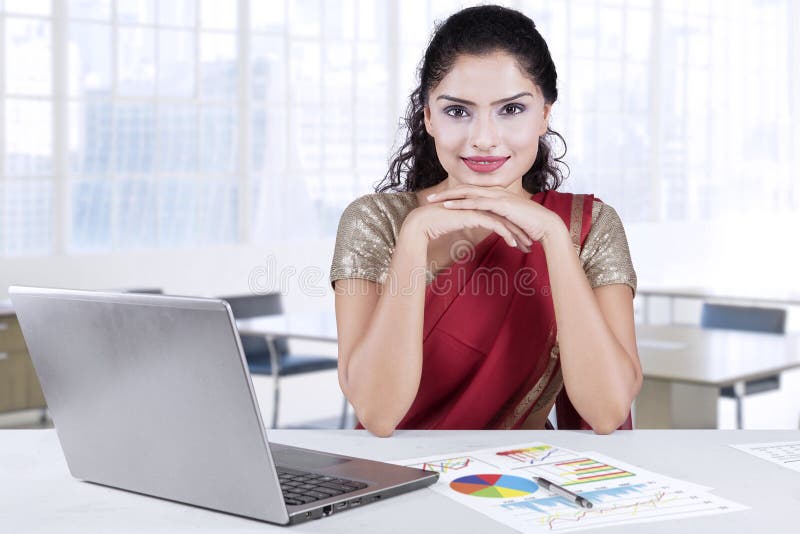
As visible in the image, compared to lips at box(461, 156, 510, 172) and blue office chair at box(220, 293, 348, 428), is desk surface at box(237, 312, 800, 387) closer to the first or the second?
blue office chair at box(220, 293, 348, 428)

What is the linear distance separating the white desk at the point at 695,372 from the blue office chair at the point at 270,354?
67.8 inches

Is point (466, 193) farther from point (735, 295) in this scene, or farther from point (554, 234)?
point (735, 295)

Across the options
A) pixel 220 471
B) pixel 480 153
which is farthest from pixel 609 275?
pixel 220 471

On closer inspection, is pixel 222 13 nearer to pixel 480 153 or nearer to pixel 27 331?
pixel 480 153

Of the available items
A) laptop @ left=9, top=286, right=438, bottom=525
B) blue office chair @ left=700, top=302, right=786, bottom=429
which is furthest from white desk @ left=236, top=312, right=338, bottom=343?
laptop @ left=9, top=286, right=438, bottom=525

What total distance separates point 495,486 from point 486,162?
72 centimetres

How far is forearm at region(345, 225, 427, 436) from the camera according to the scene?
1.75 m

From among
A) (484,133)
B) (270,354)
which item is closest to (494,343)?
(484,133)

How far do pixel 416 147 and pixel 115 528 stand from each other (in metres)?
1.21

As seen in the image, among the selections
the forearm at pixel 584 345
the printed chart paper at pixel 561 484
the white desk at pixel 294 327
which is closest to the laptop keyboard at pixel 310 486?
the printed chart paper at pixel 561 484

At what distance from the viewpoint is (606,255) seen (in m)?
1.92

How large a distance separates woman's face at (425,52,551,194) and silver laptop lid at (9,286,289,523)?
2.70ft

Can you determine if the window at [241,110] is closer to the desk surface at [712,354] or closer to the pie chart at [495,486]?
the desk surface at [712,354]

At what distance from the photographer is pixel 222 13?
21.1 ft
